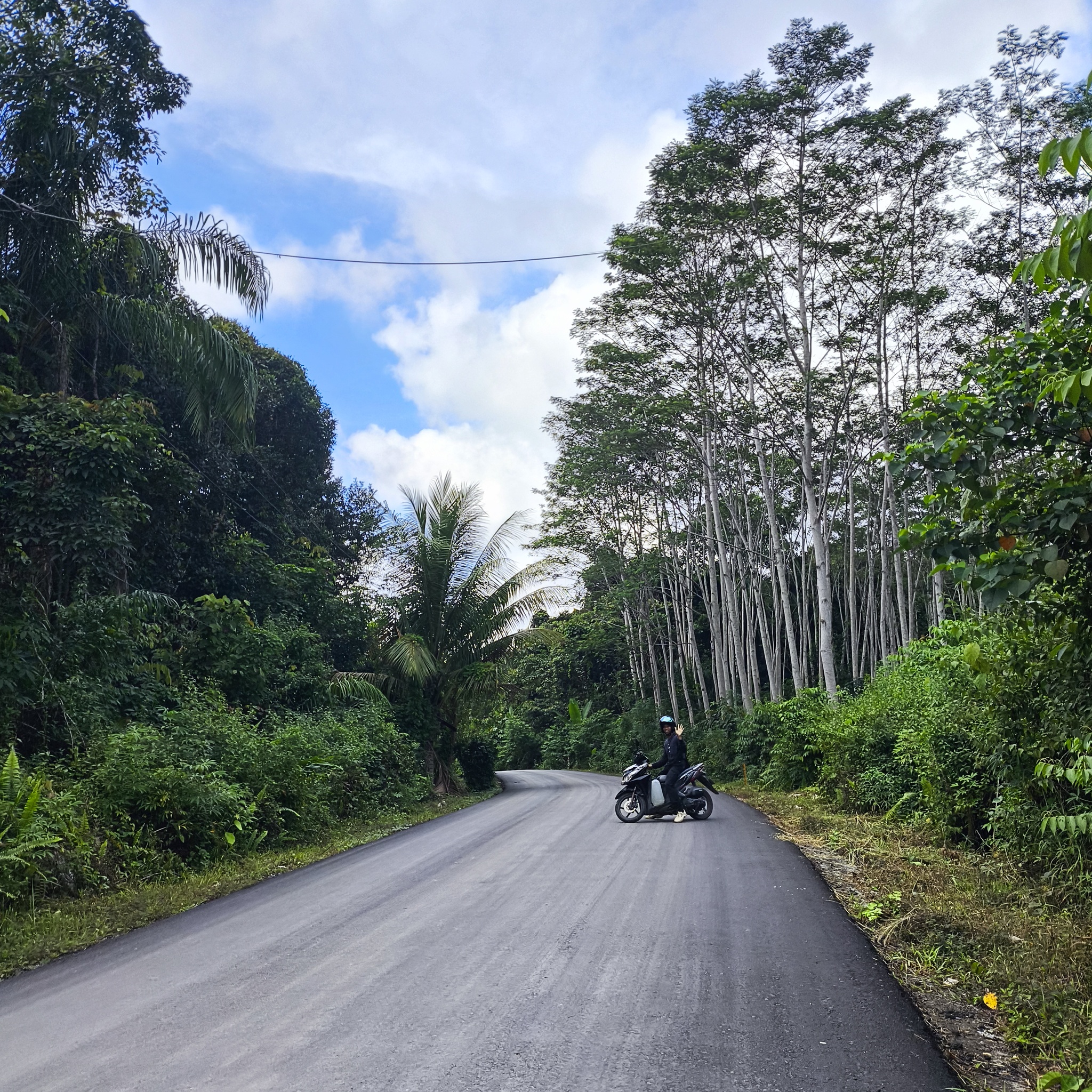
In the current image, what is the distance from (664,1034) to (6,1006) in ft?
10.3

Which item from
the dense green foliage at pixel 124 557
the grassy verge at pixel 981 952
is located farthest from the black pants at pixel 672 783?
the dense green foliage at pixel 124 557

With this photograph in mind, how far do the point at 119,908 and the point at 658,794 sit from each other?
6407 mm

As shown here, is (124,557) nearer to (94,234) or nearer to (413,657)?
(94,234)

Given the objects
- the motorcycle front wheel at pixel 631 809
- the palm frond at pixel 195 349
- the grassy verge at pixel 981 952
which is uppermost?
the palm frond at pixel 195 349

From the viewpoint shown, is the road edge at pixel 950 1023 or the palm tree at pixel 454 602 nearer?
the road edge at pixel 950 1023

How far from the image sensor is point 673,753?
10.8 meters

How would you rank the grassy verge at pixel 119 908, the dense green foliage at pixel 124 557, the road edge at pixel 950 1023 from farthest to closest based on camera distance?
the dense green foliage at pixel 124 557, the grassy verge at pixel 119 908, the road edge at pixel 950 1023

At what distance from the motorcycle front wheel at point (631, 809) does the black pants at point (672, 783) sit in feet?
1.10

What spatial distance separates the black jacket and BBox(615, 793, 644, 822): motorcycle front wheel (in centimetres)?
43

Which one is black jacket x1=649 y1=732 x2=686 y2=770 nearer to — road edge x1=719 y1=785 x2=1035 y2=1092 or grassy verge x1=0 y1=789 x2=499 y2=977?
grassy verge x1=0 y1=789 x2=499 y2=977

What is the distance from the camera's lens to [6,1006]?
13.6 feet

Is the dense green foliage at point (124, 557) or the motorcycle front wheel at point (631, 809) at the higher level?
the dense green foliage at point (124, 557)

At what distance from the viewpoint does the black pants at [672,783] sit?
10680mm

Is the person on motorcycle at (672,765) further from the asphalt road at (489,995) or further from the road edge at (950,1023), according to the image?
the road edge at (950,1023)
